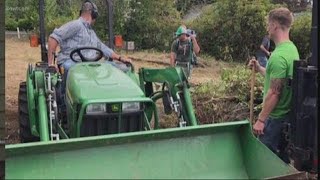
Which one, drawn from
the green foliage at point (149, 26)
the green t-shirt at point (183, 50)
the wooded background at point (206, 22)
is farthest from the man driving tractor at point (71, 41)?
the green foliage at point (149, 26)

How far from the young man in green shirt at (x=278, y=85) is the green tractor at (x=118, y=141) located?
0.56 m

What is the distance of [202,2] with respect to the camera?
84.6 feet

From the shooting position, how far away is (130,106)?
164 inches

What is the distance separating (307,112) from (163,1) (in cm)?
1678

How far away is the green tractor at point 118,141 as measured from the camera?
322 centimetres

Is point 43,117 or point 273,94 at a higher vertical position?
point 273,94

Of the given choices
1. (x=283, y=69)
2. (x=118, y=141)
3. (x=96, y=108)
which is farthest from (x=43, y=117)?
(x=283, y=69)

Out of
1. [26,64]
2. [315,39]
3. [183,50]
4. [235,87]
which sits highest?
[315,39]

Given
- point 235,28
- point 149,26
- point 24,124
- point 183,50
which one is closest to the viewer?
point 24,124

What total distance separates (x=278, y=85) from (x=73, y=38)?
2356 millimetres

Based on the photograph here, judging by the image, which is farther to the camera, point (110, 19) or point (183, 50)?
point (183, 50)

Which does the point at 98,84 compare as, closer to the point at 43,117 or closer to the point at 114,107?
the point at 114,107

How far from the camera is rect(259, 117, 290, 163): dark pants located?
4332 mm

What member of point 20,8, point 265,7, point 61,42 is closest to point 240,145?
point 61,42
